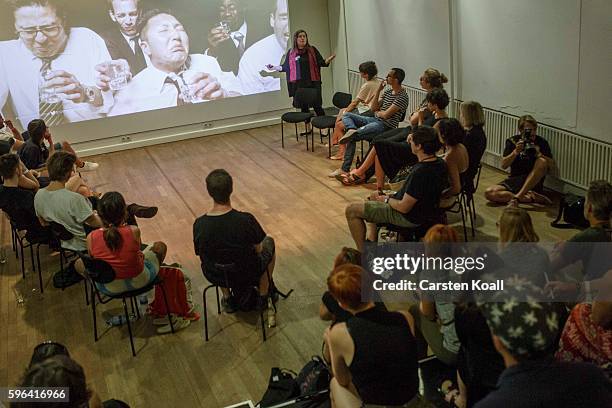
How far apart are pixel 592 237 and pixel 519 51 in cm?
329

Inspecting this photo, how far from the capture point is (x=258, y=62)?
9.99 meters

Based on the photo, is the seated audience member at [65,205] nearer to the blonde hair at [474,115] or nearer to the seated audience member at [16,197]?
the seated audience member at [16,197]

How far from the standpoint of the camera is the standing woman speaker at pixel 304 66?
354 inches

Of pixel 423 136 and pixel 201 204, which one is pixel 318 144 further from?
pixel 423 136

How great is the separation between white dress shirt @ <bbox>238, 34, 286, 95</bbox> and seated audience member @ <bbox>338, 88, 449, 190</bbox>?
346 centimetres

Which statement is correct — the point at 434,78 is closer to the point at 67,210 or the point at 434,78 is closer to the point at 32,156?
the point at 67,210

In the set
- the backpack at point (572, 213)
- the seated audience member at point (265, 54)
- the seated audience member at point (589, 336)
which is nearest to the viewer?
the seated audience member at point (589, 336)

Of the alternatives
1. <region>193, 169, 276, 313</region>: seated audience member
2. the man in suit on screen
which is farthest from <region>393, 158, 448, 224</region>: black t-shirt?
the man in suit on screen

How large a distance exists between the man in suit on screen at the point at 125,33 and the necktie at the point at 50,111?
0.93 meters

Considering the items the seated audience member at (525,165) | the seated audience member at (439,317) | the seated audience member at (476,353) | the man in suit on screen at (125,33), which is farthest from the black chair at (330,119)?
the seated audience member at (476,353)

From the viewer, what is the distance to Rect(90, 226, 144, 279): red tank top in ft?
14.0

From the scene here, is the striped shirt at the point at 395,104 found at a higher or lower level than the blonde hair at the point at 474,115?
lower

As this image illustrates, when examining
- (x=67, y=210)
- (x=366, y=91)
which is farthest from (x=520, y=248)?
(x=366, y=91)

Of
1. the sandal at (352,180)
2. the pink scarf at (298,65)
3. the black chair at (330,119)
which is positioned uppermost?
the pink scarf at (298,65)
